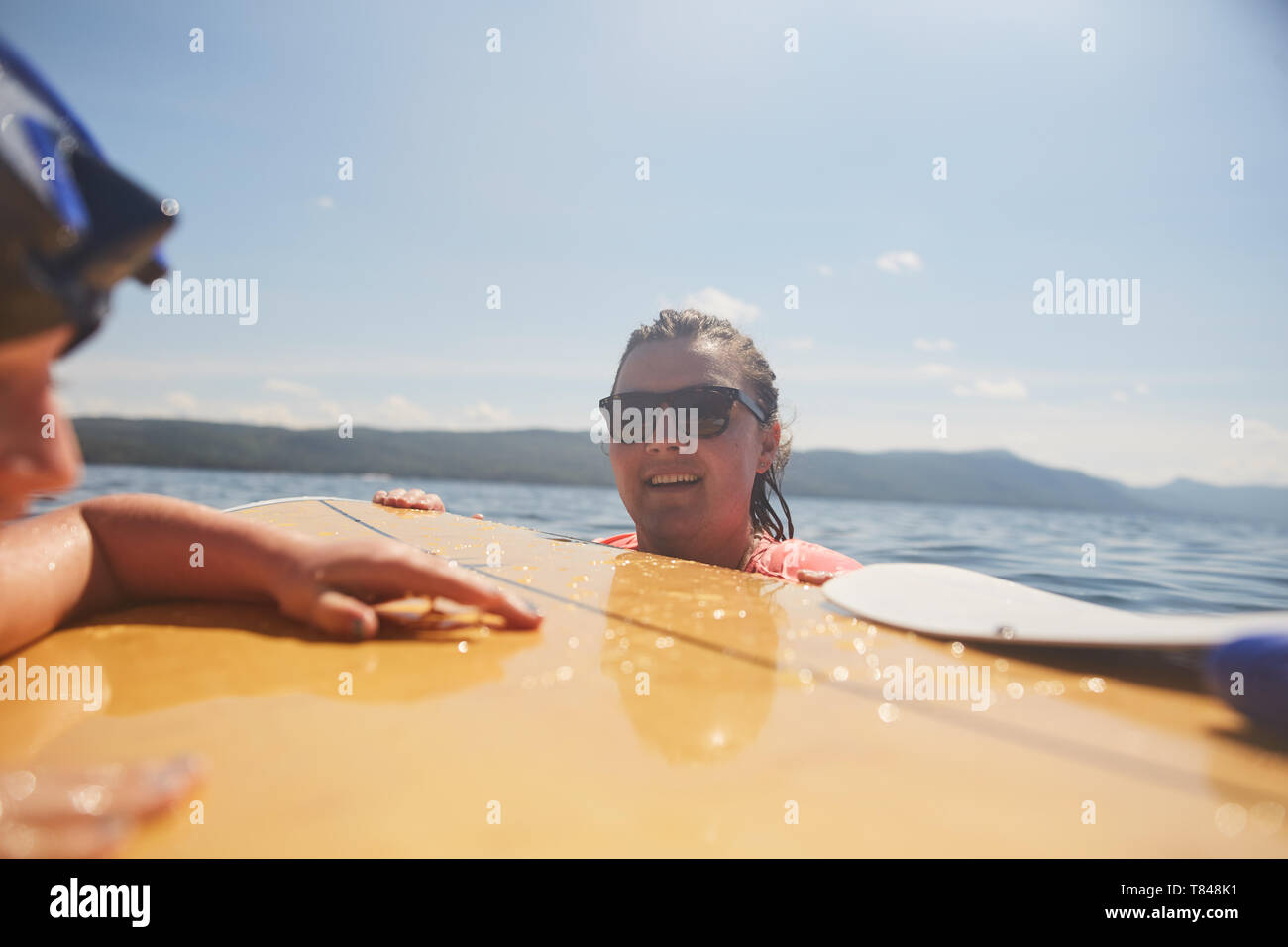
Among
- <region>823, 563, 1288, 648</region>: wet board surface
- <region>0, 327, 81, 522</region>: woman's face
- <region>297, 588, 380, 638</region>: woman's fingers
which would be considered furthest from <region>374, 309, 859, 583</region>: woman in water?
<region>0, 327, 81, 522</region>: woman's face

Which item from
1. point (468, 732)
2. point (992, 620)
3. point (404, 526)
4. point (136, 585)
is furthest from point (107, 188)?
point (404, 526)

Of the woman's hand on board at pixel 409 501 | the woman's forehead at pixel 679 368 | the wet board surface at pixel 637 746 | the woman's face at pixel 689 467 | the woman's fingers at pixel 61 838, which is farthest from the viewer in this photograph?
the woman's hand on board at pixel 409 501

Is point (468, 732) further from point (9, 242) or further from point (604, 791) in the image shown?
point (9, 242)

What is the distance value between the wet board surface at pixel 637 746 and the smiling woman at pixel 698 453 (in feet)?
7.18

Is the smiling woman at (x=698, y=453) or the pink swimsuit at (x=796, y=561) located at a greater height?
the smiling woman at (x=698, y=453)

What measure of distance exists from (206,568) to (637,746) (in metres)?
1.17

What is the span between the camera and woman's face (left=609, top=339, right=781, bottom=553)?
3.69m

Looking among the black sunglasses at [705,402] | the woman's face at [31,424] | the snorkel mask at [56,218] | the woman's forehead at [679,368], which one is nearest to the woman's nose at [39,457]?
the woman's face at [31,424]

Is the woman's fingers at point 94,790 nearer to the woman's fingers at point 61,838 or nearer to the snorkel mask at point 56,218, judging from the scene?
the woman's fingers at point 61,838

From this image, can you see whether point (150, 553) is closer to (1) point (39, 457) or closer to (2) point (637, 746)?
(1) point (39, 457)

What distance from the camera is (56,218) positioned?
612 mm

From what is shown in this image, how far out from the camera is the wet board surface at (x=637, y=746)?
70 centimetres

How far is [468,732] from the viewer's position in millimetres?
926

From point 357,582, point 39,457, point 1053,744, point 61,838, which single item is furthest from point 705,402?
point 61,838
